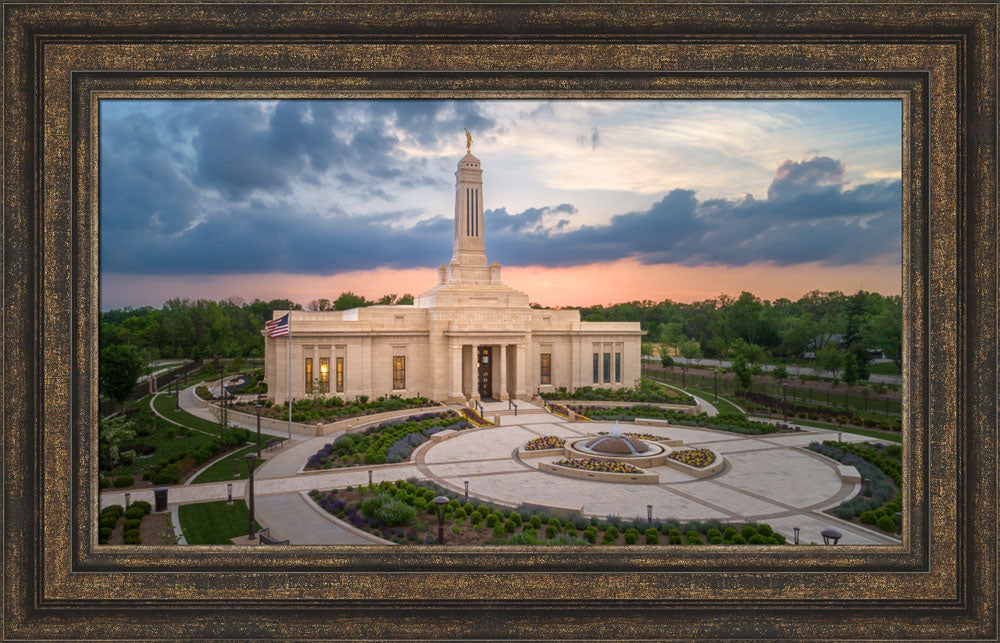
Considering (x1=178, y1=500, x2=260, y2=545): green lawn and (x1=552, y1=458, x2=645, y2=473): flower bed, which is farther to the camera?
(x1=552, y1=458, x2=645, y2=473): flower bed

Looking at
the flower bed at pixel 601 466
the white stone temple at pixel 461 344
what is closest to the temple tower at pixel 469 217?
the white stone temple at pixel 461 344

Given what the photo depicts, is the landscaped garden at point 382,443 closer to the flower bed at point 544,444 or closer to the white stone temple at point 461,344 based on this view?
the flower bed at point 544,444

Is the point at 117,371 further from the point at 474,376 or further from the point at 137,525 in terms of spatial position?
the point at 474,376

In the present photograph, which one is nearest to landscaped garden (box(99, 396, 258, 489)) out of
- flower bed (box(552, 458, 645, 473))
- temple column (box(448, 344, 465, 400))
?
flower bed (box(552, 458, 645, 473))

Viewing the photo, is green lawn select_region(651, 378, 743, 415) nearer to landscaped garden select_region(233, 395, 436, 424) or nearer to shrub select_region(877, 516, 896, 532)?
shrub select_region(877, 516, 896, 532)

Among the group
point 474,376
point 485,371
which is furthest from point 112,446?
point 485,371

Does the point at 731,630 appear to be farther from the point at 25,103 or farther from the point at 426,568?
the point at 25,103
